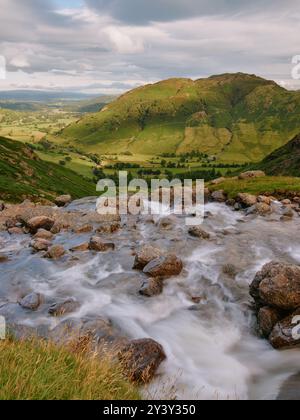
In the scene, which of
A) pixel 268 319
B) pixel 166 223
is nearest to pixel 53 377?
pixel 268 319

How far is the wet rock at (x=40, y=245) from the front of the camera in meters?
31.3

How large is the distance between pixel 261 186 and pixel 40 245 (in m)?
35.7

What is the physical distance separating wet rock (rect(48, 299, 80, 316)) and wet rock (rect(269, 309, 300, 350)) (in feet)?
30.9

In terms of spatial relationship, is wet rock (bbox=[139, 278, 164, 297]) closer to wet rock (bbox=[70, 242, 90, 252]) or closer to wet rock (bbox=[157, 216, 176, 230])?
wet rock (bbox=[70, 242, 90, 252])

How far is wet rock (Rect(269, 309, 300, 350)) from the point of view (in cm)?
1562

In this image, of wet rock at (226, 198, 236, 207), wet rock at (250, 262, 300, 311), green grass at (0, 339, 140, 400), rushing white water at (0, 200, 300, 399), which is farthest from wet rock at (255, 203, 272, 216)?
green grass at (0, 339, 140, 400)

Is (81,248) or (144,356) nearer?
(144,356)

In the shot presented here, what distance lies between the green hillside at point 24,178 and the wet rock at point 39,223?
2451 cm

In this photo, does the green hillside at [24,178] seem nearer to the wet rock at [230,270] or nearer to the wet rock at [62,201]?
the wet rock at [62,201]

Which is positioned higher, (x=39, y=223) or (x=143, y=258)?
(x=143, y=258)

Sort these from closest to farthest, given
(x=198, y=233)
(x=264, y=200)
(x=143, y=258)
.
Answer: (x=143, y=258)
(x=198, y=233)
(x=264, y=200)

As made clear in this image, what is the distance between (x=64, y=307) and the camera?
1972 centimetres

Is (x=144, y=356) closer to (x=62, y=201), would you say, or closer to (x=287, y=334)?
(x=287, y=334)

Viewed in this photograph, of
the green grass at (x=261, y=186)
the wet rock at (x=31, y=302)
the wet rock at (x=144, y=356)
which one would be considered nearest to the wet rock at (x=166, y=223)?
the green grass at (x=261, y=186)
